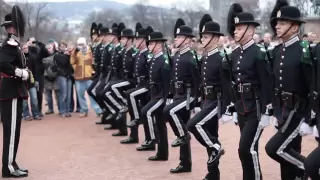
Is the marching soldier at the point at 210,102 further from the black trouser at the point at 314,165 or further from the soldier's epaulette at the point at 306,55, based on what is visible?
the black trouser at the point at 314,165

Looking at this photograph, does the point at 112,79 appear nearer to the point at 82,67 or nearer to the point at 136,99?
the point at 136,99

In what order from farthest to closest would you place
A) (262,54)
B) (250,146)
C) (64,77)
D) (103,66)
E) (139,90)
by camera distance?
1. (64,77)
2. (103,66)
3. (139,90)
4. (262,54)
5. (250,146)

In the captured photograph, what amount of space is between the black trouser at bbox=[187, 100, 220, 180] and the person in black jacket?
901 centimetres

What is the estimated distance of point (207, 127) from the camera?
789cm

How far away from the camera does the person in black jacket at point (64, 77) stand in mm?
16234

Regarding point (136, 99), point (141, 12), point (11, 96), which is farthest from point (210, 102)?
point (141, 12)

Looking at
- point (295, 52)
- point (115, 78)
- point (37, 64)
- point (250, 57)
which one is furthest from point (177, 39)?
point (37, 64)

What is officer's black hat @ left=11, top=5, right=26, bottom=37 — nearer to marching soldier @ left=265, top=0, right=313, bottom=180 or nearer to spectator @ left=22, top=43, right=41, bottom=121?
marching soldier @ left=265, top=0, right=313, bottom=180

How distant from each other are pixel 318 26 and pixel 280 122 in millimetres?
1188

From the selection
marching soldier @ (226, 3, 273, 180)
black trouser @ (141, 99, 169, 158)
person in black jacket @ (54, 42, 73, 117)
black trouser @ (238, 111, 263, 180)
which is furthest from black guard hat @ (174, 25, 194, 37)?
person in black jacket @ (54, 42, 73, 117)

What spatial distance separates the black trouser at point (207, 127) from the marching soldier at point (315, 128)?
1.93 m

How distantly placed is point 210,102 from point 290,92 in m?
1.63

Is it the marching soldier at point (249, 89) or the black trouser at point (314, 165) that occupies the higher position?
the marching soldier at point (249, 89)

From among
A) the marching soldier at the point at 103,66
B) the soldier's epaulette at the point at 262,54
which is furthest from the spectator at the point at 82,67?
the soldier's epaulette at the point at 262,54
